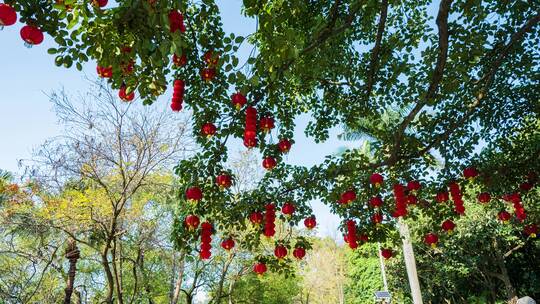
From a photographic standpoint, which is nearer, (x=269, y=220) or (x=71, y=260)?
(x=269, y=220)

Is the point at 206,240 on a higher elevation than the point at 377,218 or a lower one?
lower

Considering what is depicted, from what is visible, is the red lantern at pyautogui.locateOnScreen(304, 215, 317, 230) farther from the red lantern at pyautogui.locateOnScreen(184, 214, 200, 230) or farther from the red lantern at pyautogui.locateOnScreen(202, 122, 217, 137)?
the red lantern at pyautogui.locateOnScreen(202, 122, 217, 137)

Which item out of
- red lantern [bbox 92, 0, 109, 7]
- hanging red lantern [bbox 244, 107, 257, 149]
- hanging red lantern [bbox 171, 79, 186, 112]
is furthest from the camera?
hanging red lantern [bbox 244, 107, 257, 149]

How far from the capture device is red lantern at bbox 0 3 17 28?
243 cm

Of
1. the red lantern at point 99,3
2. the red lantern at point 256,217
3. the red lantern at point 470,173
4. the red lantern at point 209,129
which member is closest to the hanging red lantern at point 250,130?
the red lantern at point 209,129

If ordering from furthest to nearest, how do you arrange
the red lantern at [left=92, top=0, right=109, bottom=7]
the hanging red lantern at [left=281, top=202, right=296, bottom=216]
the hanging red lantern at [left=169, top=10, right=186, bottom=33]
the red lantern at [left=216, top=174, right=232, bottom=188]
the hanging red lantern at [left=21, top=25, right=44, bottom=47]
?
the hanging red lantern at [left=281, top=202, right=296, bottom=216] → the red lantern at [left=216, top=174, right=232, bottom=188] → the hanging red lantern at [left=169, top=10, right=186, bottom=33] → the red lantern at [left=92, top=0, right=109, bottom=7] → the hanging red lantern at [left=21, top=25, right=44, bottom=47]

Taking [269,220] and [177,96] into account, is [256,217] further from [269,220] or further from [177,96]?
[177,96]

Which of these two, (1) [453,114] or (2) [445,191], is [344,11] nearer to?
(1) [453,114]

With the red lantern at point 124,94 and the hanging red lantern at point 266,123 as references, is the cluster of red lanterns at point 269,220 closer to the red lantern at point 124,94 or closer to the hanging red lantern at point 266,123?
the hanging red lantern at point 266,123

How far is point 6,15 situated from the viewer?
96.6 inches

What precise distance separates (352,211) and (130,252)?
48.5 ft

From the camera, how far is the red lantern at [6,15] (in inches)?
95.7

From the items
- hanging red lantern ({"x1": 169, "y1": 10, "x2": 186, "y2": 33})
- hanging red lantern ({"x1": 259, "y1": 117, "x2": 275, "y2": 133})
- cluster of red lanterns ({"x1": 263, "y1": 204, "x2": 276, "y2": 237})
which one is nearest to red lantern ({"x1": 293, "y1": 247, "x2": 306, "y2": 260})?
cluster of red lanterns ({"x1": 263, "y1": 204, "x2": 276, "y2": 237})

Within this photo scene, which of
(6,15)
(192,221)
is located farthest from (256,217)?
(6,15)
